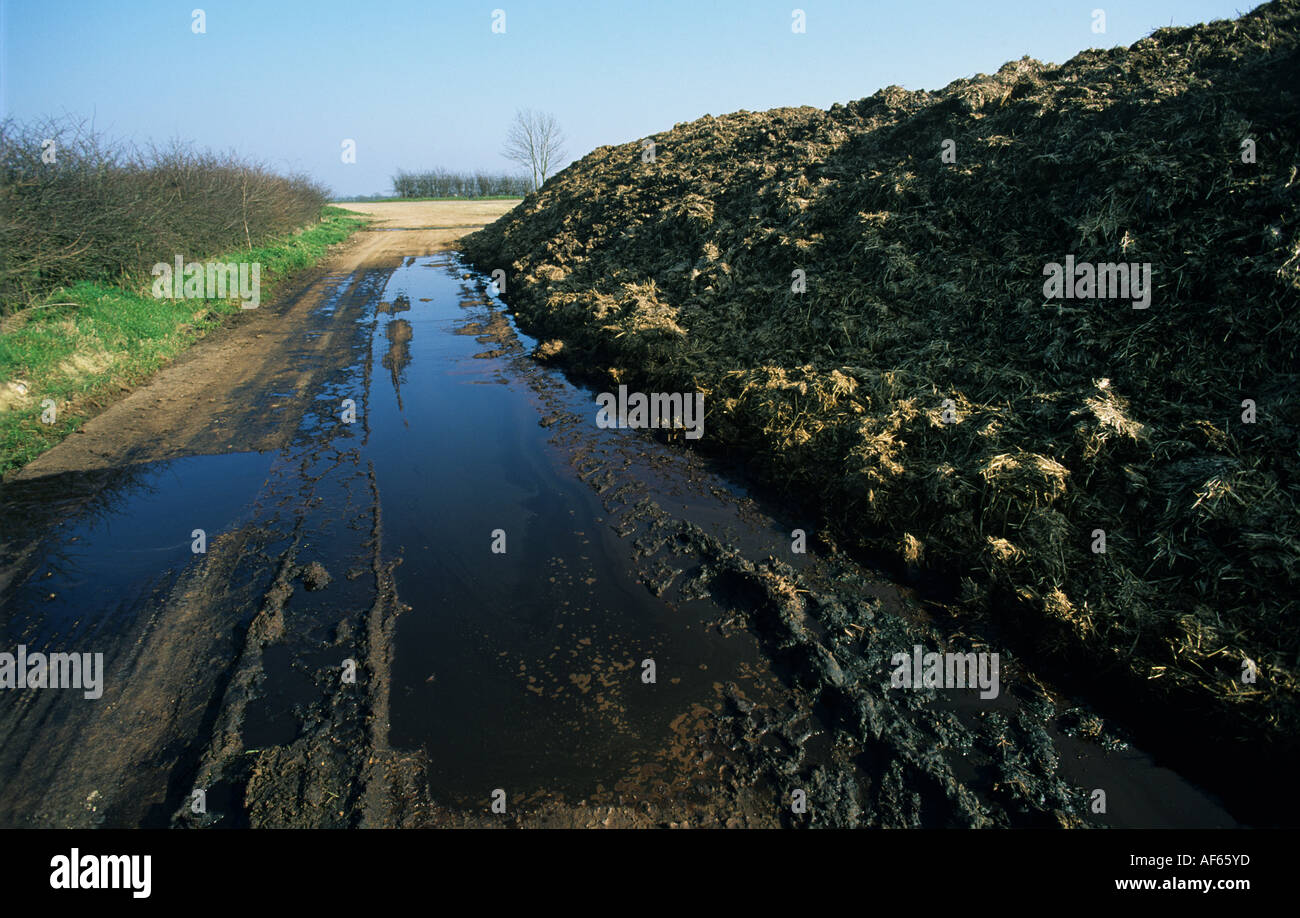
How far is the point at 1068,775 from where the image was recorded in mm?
3293

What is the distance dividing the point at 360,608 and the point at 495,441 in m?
3.31

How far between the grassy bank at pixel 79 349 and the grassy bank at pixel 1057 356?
21.9 ft

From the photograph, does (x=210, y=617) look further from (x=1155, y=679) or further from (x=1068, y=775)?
(x=1155, y=679)

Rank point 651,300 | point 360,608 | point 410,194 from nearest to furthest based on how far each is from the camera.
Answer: point 360,608 → point 651,300 → point 410,194

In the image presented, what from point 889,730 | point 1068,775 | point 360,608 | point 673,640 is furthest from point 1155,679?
point 360,608

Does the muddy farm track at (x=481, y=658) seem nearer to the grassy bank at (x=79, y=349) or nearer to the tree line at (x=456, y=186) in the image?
the grassy bank at (x=79, y=349)
